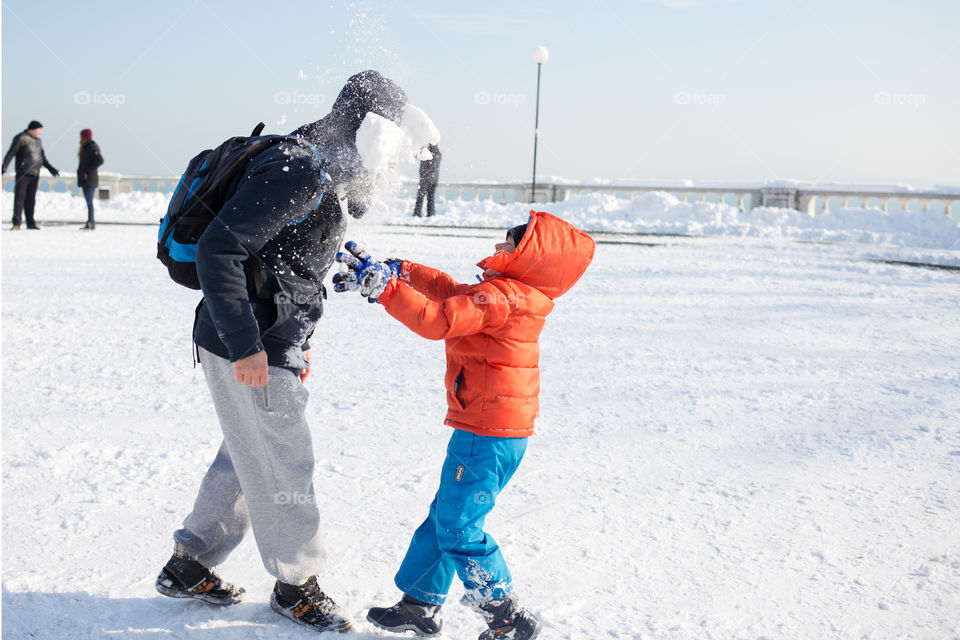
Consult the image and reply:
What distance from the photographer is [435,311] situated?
2.10m

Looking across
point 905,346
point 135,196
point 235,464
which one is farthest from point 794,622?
point 135,196

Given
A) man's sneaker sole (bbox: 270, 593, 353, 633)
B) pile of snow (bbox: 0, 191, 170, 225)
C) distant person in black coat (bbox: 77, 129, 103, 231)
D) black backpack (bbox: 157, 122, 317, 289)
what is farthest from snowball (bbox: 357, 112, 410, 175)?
pile of snow (bbox: 0, 191, 170, 225)

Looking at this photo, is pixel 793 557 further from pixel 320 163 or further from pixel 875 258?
pixel 875 258

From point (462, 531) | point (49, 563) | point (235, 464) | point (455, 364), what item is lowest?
point (49, 563)

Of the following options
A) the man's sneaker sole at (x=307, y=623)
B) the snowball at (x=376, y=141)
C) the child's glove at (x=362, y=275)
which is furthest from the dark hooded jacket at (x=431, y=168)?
the man's sneaker sole at (x=307, y=623)

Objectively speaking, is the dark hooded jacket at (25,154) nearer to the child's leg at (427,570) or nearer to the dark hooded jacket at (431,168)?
the dark hooded jacket at (431,168)

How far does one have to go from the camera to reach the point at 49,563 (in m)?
2.57

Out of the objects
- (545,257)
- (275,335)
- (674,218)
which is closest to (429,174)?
(545,257)

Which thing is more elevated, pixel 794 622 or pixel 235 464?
pixel 235 464

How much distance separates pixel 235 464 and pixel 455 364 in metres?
0.73

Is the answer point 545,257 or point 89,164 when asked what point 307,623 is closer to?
point 545,257

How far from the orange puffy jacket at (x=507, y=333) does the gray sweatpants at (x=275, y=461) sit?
1.42 ft

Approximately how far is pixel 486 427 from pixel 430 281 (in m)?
0.55

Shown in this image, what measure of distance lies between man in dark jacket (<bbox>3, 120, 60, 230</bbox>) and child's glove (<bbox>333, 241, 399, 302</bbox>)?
12203 mm
